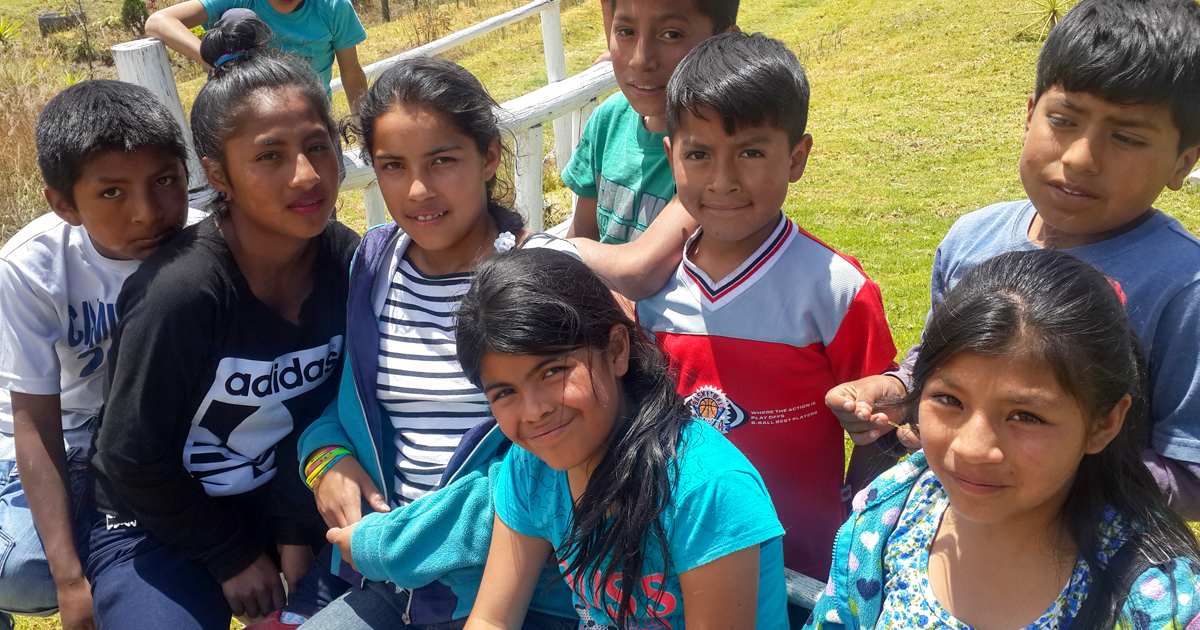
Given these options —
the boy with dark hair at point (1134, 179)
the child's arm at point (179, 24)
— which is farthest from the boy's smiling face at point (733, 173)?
the child's arm at point (179, 24)

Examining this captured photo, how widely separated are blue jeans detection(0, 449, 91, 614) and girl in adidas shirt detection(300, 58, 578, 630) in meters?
0.65

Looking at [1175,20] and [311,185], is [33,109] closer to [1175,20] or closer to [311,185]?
[311,185]

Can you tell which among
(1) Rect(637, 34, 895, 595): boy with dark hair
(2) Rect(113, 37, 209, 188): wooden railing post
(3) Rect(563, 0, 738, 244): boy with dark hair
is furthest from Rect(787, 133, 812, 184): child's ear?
(2) Rect(113, 37, 209, 188): wooden railing post

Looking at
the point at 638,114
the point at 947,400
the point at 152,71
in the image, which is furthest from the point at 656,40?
the point at 152,71

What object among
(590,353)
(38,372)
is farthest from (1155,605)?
(38,372)

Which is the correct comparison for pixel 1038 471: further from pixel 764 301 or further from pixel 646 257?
pixel 646 257

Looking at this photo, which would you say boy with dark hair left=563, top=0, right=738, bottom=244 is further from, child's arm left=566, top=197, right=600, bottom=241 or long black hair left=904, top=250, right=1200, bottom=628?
long black hair left=904, top=250, right=1200, bottom=628

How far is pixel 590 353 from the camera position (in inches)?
67.8

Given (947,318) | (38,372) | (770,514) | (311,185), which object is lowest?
(770,514)

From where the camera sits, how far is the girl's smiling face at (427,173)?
208 cm

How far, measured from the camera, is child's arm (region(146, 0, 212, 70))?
12.1 ft

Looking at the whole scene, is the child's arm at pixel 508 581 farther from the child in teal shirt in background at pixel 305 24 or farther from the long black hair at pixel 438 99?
the child in teal shirt in background at pixel 305 24

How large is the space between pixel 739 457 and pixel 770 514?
0.13 meters

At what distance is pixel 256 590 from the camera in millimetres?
2186
